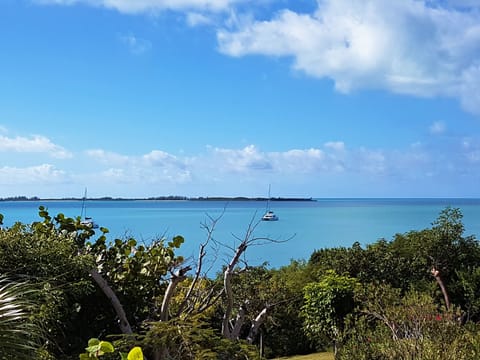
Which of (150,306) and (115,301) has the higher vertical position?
(115,301)

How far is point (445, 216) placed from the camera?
10711 mm

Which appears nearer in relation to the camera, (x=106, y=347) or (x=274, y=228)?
(x=106, y=347)

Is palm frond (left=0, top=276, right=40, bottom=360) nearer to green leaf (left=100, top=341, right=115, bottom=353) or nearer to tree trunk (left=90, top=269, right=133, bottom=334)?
green leaf (left=100, top=341, right=115, bottom=353)

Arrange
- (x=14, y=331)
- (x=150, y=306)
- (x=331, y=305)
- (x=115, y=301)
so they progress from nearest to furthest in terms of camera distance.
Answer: (x=14, y=331)
(x=115, y=301)
(x=150, y=306)
(x=331, y=305)

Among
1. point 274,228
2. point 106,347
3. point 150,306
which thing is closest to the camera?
point 106,347

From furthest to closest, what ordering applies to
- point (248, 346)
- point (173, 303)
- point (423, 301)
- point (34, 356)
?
point (173, 303) → point (423, 301) → point (248, 346) → point (34, 356)

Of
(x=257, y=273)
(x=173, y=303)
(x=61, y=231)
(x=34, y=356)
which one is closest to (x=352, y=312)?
(x=173, y=303)

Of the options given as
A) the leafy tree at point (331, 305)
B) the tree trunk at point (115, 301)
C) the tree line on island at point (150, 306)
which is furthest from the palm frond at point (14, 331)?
the leafy tree at point (331, 305)

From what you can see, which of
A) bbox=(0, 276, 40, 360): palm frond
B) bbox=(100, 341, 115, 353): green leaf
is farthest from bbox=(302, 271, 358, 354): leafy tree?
bbox=(100, 341, 115, 353): green leaf

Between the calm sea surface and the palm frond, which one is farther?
the calm sea surface

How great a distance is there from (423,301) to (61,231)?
14.3 feet

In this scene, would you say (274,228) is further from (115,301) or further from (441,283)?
(115,301)

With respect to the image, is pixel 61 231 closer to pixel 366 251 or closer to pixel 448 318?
pixel 448 318

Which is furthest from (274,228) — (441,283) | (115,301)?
(115,301)
